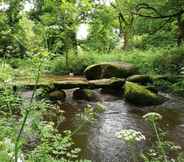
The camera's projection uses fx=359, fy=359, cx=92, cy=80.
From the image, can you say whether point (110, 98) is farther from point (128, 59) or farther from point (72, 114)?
point (128, 59)

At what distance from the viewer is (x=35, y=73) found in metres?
3.28

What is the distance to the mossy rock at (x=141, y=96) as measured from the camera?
1188 centimetres

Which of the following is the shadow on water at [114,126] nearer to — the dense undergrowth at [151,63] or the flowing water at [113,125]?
the flowing water at [113,125]

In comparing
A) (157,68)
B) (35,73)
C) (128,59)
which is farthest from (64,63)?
(35,73)

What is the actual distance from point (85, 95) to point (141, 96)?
2.06 metres

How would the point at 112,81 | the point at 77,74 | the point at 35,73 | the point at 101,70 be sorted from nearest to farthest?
the point at 35,73 → the point at 112,81 → the point at 101,70 → the point at 77,74

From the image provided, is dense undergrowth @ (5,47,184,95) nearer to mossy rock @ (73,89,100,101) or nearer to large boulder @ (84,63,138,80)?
large boulder @ (84,63,138,80)

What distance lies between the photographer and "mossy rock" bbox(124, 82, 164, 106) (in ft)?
39.0

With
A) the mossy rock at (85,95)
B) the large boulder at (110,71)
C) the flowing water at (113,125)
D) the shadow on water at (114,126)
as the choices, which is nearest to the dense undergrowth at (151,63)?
the large boulder at (110,71)

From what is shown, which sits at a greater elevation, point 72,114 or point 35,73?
point 35,73

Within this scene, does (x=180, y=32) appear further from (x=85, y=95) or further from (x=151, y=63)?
(x=85, y=95)

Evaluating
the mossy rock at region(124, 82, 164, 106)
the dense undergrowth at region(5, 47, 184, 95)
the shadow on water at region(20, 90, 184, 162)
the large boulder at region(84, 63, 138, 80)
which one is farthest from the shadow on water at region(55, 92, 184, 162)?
the large boulder at region(84, 63, 138, 80)

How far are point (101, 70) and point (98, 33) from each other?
12.2 meters

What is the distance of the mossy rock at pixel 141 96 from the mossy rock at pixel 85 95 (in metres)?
1.13
